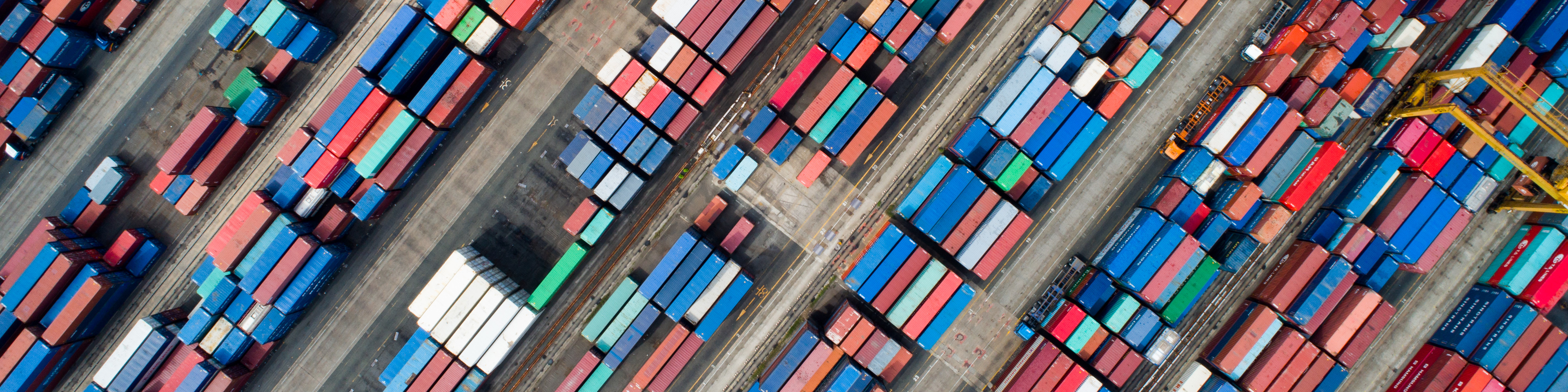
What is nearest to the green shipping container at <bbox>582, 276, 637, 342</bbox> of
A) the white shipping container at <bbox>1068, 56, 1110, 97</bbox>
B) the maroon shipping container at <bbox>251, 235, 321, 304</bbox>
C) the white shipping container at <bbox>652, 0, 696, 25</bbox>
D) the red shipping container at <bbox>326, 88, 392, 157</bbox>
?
the white shipping container at <bbox>652, 0, 696, 25</bbox>

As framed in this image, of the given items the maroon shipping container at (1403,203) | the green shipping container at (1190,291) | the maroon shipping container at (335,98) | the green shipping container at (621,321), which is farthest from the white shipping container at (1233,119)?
the maroon shipping container at (335,98)

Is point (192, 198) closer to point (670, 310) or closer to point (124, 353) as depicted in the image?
point (124, 353)

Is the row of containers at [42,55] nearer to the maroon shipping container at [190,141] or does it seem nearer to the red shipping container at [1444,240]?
the maroon shipping container at [190,141]

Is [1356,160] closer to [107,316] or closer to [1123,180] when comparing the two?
[1123,180]

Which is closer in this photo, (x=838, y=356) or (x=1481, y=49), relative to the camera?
(x=1481, y=49)

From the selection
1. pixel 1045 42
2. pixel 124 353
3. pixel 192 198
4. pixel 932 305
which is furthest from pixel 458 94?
pixel 1045 42
